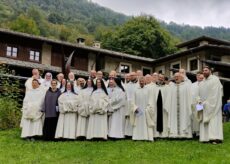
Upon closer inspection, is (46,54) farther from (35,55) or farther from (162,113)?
(162,113)

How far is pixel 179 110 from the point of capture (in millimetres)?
14148

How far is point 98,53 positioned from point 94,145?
29.5m

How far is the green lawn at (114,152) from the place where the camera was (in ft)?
Answer: 36.1

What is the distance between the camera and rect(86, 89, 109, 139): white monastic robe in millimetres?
13859

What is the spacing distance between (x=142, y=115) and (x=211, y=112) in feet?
7.46

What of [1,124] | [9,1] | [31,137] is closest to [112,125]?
[31,137]

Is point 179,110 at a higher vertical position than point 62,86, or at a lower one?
lower

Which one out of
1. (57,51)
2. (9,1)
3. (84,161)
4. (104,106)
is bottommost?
(84,161)

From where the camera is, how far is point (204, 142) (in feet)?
42.8

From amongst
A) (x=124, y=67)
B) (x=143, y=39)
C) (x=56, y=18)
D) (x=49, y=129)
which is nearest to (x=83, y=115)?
(x=49, y=129)

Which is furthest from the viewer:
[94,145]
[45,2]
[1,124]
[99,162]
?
[45,2]

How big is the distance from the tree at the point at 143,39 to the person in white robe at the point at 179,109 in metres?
42.1

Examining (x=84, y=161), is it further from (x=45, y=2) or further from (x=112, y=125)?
(x=45, y=2)

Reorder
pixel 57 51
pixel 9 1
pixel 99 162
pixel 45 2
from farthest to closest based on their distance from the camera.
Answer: pixel 45 2 → pixel 9 1 → pixel 57 51 → pixel 99 162
